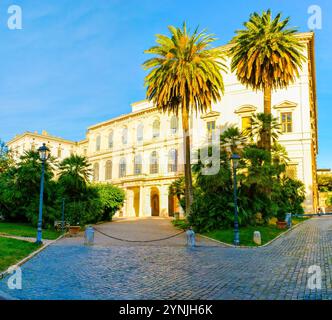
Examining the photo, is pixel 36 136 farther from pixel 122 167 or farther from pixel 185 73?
pixel 185 73

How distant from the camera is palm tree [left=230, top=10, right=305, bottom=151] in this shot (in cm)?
2427

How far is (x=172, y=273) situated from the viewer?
933cm

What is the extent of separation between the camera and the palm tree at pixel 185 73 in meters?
23.4

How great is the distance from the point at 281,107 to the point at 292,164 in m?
6.60

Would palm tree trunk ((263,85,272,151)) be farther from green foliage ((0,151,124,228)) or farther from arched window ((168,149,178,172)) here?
arched window ((168,149,178,172))

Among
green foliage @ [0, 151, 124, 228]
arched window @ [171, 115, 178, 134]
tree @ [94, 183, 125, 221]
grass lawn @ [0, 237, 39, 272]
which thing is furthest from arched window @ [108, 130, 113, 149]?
grass lawn @ [0, 237, 39, 272]

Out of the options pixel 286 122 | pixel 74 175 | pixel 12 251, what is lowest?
pixel 12 251

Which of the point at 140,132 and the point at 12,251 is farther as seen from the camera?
the point at 140,132

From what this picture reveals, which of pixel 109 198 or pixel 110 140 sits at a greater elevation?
→ pixel 110 140

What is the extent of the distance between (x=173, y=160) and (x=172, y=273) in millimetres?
38589

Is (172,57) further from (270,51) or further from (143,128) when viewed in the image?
(143,128)

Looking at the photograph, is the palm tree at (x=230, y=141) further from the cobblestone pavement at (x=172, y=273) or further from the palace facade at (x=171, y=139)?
the palace facade at (x=171, y=139)

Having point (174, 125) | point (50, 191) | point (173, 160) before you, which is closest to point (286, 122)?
point (173, 160)
